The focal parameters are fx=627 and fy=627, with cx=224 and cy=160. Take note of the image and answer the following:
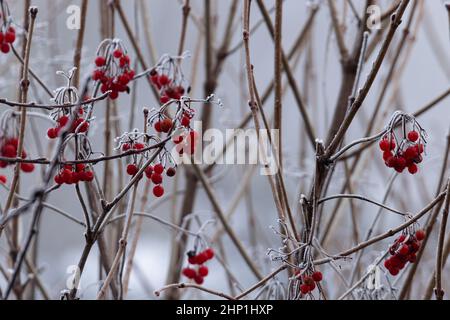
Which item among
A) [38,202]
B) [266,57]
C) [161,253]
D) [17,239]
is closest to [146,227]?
[161,253]

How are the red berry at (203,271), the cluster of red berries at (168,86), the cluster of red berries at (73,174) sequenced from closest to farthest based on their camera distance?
the cluster of red berries at (73,174) → the cluster of red berries at (168,86) → the red berry at (203,271)

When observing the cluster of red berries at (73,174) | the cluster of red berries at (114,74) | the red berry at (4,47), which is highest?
the red berry at (4,47)

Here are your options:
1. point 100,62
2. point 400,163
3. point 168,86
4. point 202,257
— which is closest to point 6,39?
point 100,62

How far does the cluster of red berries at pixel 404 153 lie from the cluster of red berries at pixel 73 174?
381mm

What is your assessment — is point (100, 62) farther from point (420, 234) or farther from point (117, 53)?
point (420, 234)

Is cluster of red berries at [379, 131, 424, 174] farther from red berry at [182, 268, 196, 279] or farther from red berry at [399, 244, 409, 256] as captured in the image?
red berry at [182, 268, 196, 279]

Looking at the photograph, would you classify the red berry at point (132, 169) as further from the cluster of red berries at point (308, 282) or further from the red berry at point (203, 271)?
the red berry at point (203, 271)

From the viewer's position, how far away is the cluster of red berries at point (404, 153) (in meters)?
0.81

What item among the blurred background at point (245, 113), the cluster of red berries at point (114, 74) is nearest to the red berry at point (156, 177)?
the cluster of red berries at point (114, 74)

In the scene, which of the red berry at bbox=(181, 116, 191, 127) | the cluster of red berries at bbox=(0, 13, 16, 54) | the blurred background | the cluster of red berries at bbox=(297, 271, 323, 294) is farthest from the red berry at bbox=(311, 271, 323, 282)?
the blurred background
